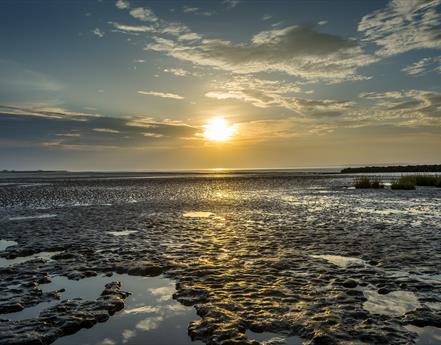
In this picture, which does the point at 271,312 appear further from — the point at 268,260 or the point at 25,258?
the point at 25,258

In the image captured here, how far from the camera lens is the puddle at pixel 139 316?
6.83 metres

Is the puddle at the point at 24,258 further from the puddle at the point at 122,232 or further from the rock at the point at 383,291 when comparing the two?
the rock at the point at 383,291

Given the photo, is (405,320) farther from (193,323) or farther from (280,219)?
(280,219)

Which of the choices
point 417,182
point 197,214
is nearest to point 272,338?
point 197,214

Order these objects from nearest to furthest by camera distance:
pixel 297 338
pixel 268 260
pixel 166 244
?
pixel 297 338
pixel 268 260
pixel 166 244

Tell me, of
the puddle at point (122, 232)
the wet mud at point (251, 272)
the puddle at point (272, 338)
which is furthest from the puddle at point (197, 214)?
the puddle at point (272, 338)

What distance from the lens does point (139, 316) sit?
794 cm

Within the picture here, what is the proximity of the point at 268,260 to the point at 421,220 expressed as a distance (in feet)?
42.2

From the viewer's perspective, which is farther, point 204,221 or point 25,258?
point 204,221

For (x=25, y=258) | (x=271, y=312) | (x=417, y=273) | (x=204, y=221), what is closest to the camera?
(x=271, y=312)

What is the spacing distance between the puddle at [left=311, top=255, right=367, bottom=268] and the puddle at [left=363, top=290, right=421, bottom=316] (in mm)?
2572

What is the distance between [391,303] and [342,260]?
3927mm

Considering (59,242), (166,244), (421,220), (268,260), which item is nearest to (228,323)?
(268,260)

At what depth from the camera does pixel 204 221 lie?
21844 mm
